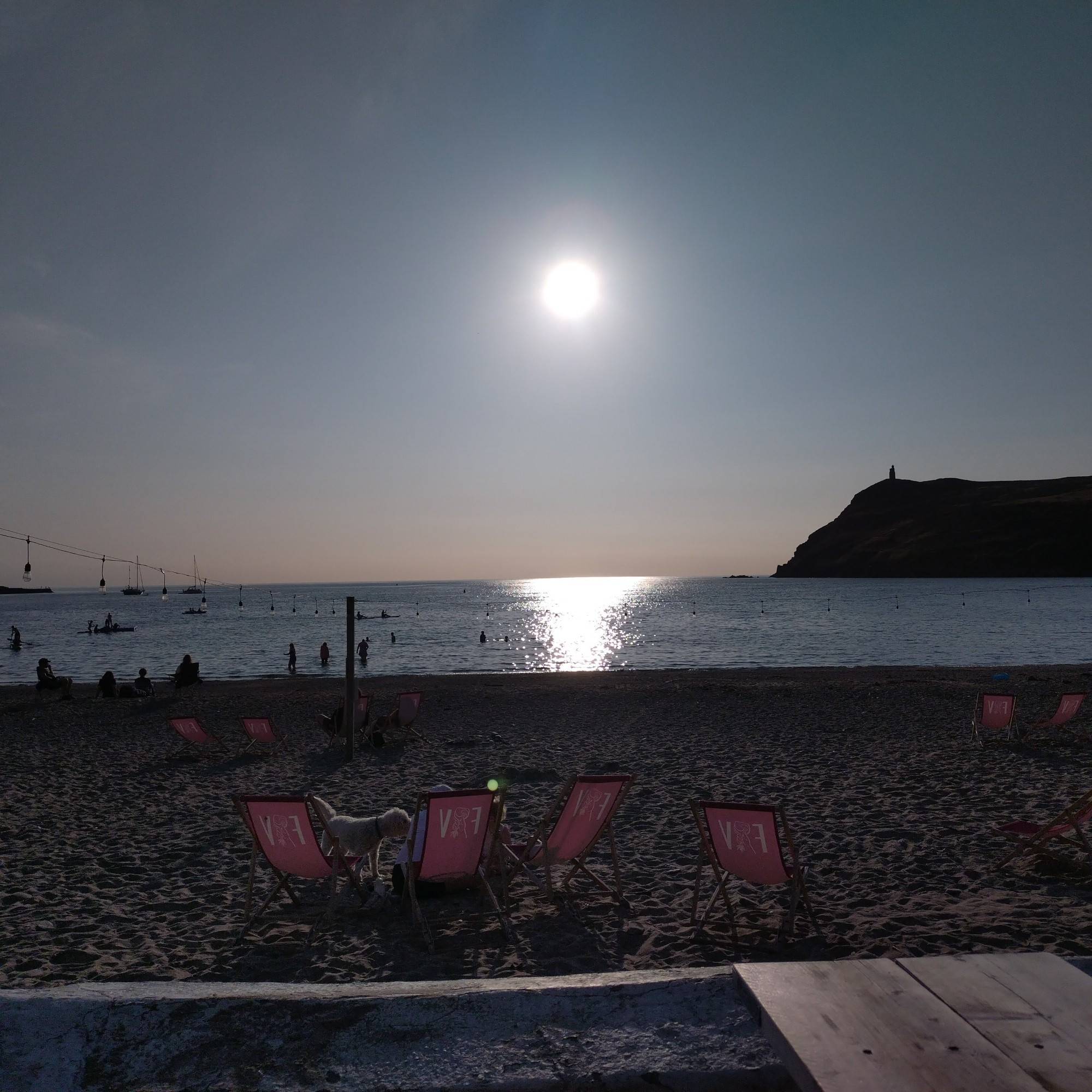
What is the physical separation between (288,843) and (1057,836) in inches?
196

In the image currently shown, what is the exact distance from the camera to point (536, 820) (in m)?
7.28

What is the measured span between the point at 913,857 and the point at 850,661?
27.8 metres

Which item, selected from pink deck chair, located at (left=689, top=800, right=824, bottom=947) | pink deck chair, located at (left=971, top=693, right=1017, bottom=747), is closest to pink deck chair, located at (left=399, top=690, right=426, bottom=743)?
pink deck chair, located at (left=689, top=800, right=824, bottom=947)

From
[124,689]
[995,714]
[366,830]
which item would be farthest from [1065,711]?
[124,689]

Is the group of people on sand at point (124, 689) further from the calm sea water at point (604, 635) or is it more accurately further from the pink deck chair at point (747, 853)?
the pink deck chair at point (747, 853)

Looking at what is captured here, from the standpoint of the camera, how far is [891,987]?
230cm

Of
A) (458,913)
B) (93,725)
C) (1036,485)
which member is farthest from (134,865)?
(1036,485)

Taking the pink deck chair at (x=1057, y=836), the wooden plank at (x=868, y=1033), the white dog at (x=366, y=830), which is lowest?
the pink deck chair at (x=1057, y=836)

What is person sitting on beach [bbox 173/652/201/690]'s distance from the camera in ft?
66.4

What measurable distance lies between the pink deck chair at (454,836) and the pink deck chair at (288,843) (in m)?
0.44

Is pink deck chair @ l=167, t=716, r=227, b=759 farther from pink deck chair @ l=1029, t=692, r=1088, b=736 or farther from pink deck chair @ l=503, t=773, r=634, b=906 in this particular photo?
pink deck chair @ l=1029, t=692, r=1088, b=736

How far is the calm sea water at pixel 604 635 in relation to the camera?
34000 millimetres

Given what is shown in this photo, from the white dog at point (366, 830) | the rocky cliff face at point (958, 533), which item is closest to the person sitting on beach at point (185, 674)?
the white dog at point (366, 830)

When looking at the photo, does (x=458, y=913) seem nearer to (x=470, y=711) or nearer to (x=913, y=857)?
(x=913, y=857)
